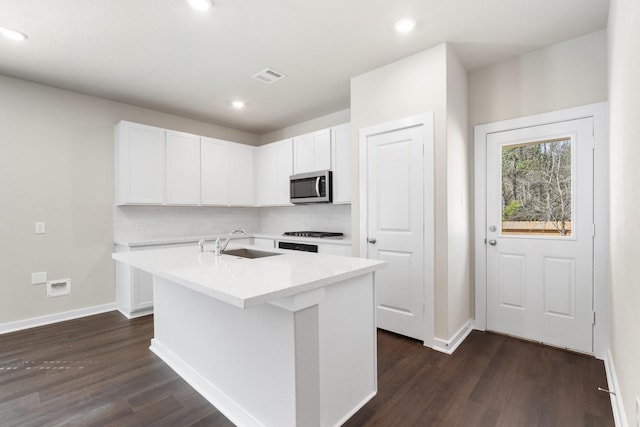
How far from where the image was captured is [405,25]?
225 cm

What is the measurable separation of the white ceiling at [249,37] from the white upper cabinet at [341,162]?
20.6 inches

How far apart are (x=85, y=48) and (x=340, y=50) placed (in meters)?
2.16

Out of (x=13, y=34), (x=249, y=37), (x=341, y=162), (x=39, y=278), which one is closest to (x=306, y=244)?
(x=341, y=162)

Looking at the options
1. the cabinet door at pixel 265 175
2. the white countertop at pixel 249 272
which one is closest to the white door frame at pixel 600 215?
the white countertop at pixel 249 272

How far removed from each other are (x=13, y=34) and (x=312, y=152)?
114 inches

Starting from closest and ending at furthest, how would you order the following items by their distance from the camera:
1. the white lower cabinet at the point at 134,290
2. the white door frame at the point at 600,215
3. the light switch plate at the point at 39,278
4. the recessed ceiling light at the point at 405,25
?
the recessed ceiling light at the point at 405,25 < the white door frame at the point at 600,215 < the light switch plate at the point at 39,278 < the white lower cabinet at the point at 134,290

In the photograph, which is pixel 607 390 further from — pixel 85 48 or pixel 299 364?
pixel 85 48

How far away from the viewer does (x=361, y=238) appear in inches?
120

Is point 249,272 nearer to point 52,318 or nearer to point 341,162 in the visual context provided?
point 341,162

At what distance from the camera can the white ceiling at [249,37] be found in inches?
81.1

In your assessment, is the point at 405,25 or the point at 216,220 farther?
the point at 216,220

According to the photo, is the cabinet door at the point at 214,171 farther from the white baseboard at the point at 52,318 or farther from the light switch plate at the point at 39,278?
the light switch plate at the point at 39,278

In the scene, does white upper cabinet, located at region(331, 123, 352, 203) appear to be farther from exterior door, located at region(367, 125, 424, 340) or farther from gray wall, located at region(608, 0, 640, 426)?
gray wall, located at region(608, 0, 640, 426)

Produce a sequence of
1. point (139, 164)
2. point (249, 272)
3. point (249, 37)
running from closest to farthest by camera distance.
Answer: point (249, 272) → point (249, 37) → point (139, 164)
